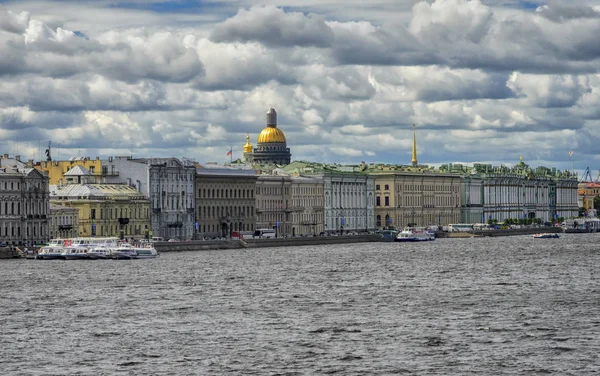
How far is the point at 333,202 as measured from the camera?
136250mm

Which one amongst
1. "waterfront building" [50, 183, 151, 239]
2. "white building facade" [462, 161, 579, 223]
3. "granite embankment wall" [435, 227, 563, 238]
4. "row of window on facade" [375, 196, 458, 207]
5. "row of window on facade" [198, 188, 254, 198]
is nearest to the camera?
"waterfront building" [50, 183, 151, 239]

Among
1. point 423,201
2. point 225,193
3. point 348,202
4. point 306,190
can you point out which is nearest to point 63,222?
point 225,193

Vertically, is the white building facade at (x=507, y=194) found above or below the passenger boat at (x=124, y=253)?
above

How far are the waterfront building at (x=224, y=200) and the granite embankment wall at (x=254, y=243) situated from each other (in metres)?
6.35

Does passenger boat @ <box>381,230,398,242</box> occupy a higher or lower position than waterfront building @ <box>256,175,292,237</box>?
lower

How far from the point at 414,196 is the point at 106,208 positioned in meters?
57.8

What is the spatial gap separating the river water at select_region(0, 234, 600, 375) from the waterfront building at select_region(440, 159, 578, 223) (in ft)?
317

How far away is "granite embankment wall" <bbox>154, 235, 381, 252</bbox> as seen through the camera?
95.6m

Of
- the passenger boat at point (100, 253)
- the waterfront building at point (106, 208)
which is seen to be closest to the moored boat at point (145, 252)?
the passenger boat at point (100, 253)

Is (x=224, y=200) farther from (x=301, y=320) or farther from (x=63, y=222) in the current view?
(x=301, y=320)

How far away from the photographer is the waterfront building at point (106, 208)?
99125 mm

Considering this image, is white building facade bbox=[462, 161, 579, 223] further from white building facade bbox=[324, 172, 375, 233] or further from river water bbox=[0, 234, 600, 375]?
river water bbox=[0, 234, 600, 375]

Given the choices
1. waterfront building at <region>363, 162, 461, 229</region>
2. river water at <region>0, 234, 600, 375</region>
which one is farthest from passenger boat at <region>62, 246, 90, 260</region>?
waterfront building at <region>363, 162, 461, 229</region>

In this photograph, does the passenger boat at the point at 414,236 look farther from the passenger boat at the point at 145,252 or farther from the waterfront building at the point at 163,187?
the passenger boat at the point at 145,252
